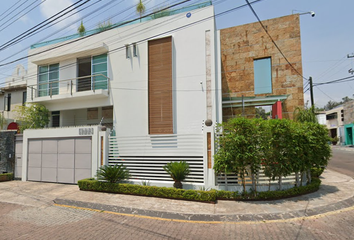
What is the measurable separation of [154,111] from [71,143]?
4368 mm

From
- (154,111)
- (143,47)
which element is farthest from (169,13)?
(154,111)

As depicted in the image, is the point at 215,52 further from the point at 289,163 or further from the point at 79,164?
the point at 79,164

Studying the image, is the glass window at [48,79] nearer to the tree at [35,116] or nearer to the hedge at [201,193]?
the tree at [35,116]

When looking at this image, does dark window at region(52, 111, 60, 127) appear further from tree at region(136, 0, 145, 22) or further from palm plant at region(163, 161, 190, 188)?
palm plant at region(163, 161, 190, 188)

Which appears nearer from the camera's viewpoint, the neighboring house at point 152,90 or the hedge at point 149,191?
the hedge at point 149,191

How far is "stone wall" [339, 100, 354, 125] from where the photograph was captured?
3375 centimetres

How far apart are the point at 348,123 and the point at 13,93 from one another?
46082mm

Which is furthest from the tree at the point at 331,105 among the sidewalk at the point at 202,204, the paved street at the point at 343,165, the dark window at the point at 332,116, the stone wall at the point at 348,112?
the sidewalk at the point at 202,204

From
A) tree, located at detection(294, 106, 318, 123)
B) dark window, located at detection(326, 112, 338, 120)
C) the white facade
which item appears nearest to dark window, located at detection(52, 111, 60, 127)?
the white facade

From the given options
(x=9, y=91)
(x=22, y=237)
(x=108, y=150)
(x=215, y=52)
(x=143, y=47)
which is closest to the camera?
(x=22, y=237)

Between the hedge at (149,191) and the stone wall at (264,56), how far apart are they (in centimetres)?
912

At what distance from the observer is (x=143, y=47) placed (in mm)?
11578

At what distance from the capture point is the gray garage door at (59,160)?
384 inches

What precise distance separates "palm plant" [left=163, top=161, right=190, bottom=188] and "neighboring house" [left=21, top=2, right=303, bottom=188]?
12.1 inches
